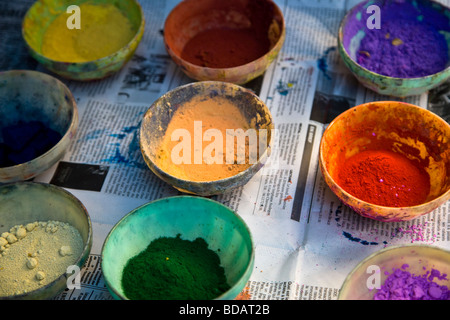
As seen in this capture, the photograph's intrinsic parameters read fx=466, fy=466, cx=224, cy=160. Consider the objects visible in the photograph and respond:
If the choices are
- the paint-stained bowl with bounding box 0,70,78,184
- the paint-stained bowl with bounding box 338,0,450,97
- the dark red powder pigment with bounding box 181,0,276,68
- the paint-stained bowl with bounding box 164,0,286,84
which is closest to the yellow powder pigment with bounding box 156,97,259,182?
the paint-stained bowl with bounding box 164,0,286,84

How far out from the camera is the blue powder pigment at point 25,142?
169cm

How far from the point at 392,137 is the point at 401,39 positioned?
1.66ft

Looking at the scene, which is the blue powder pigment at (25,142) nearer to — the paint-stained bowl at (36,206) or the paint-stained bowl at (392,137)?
the paint-stained bowl at (36,206)

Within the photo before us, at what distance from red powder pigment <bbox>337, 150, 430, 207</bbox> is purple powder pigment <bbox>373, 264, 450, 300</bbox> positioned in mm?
239

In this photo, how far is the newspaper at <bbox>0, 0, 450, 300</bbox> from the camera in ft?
4.80

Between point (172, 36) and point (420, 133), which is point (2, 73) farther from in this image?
point (420, 133)

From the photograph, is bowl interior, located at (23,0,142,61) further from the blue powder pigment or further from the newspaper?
the blue powder pigment

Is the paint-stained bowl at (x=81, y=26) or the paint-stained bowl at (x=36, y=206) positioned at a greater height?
the paint-stained bowl at (x=81, y=26)

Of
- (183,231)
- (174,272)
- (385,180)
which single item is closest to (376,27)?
(385,180)

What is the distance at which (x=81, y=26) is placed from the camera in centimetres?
210

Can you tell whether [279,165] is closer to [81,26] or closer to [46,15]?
[81,26]

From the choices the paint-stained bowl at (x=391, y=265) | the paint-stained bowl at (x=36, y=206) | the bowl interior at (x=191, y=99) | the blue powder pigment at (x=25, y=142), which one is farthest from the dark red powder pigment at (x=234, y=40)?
the paint-stained bowl at (x=391, y=265)

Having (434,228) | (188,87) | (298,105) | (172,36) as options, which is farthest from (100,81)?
(434,228)

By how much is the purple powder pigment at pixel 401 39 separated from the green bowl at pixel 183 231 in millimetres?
899
